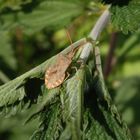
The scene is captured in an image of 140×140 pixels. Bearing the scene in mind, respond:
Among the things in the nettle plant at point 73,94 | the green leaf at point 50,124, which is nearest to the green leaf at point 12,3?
the nettle plant at point 73,94

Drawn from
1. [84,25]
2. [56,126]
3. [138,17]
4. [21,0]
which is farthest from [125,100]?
[56,126]

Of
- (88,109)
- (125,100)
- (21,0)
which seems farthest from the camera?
(125,100)

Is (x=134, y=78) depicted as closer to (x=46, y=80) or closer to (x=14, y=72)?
(x=14, y=72)

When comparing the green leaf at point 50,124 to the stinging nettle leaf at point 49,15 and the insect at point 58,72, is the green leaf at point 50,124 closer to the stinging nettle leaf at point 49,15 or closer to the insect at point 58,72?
the insect at point 58,72

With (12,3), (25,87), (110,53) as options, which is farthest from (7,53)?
(25,87)

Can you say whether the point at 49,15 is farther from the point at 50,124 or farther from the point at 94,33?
the point at 50,124

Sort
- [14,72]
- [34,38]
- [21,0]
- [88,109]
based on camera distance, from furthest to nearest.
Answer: [34,38], [14,72], [21,0], [88,109]

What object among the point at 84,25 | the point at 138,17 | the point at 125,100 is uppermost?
the point at 138,17
